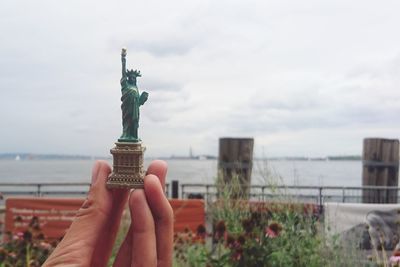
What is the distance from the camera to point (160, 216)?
1.85 meters

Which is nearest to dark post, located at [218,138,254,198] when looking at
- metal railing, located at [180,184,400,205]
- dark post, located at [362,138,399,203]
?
metal railing, located at [180,184,400,205]

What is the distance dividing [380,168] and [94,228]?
33.2ft

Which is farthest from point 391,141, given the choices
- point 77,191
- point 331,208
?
point 77,191

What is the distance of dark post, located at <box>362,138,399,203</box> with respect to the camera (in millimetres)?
10859

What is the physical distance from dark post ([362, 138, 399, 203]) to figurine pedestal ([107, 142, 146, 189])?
31.3ft

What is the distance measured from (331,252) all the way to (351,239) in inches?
12.2

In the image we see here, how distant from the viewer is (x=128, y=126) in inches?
82.0

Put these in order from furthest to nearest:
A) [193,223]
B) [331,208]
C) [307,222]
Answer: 1. [193,223]
2. [331,208]
3. [307,222]

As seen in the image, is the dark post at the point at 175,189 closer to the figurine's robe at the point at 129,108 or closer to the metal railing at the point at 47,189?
the metal railing at the point at 47,189

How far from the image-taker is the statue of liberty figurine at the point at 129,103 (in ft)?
6.82

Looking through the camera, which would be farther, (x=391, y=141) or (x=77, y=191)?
(x=77, y=191)

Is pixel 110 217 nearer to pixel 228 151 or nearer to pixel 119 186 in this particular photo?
pixel 119 186

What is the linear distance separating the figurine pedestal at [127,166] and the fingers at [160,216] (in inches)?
3.1

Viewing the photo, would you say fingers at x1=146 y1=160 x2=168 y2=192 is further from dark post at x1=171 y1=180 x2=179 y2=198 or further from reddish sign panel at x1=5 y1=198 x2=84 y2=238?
dark post at x1=171 y1=180 x2=179 y2=198
